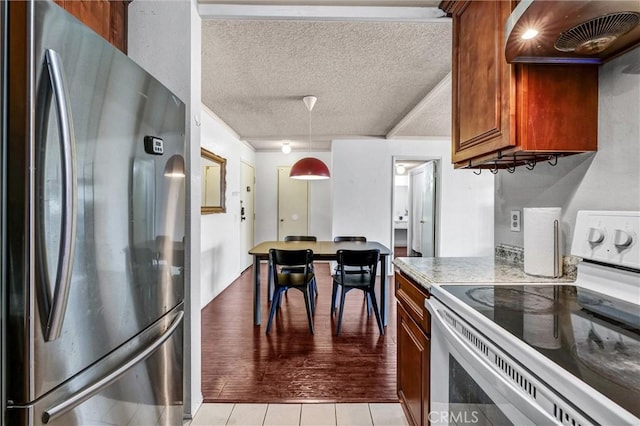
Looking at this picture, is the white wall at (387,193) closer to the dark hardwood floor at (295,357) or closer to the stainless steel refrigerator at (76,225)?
the dark hardwood floor at (295,357)

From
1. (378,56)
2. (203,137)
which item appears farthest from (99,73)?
(203,137)

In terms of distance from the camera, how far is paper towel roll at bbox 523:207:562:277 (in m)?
1.42

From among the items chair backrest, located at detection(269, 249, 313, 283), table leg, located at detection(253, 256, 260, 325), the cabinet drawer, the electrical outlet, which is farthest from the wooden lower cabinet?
table leg, located at detection(253, 256, 260, 325)

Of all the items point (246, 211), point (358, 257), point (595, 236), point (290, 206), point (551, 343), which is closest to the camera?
point (551, 343)

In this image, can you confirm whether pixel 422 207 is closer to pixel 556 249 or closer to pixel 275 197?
pixel 275 197

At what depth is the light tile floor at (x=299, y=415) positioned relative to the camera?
182 cm

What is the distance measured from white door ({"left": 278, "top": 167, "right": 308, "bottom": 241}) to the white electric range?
547cm

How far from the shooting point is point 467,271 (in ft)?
5.28

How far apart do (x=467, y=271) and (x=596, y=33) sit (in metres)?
1.03

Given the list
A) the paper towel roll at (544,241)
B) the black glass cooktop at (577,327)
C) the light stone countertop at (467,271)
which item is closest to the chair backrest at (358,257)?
the light stone countertop at (467,271)

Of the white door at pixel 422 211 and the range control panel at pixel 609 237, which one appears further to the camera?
the white door at pixel 422 211

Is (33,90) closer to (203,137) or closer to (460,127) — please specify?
(460,127)

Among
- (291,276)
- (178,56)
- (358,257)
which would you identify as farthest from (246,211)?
(178,56)

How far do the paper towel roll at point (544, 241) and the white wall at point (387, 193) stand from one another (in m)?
3.88
